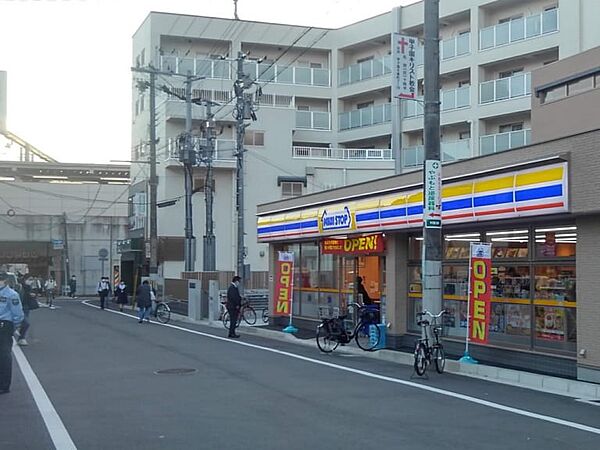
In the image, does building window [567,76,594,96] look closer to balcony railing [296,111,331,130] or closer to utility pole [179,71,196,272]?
utility pole [179,71,196,272]

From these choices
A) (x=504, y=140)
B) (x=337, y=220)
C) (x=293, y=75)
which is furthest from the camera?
(x=293, y=75)

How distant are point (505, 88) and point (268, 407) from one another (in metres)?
28.8

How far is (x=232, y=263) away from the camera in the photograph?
1729 inches

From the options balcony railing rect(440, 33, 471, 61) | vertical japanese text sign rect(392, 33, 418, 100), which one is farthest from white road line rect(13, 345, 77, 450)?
balcony railing rect(440, 33, 471, 61)

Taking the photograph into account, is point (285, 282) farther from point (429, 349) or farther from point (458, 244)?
point (429, 349)

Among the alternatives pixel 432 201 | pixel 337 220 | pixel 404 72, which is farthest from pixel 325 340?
pixel 404 72

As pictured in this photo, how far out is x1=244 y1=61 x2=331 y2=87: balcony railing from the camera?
46312 mm

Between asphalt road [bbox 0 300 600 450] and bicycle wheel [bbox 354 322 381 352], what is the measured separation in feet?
2.32

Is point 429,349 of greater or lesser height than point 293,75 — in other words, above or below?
below

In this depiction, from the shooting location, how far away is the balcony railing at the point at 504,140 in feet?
116

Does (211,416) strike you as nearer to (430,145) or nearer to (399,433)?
(399,433)

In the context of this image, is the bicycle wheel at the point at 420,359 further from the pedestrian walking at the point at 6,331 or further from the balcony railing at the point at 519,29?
the balcony railing at the point at 519,29

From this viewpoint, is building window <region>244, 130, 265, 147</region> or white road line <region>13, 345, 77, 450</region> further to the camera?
building window <region>244, 130, 265, 147</region>

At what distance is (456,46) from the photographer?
39250 millimetres
